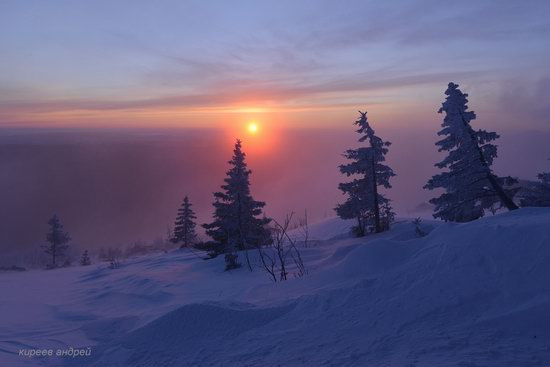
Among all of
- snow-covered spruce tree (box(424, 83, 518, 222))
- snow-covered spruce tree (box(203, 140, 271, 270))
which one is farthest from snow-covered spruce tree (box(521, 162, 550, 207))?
snow-covered spruce tree (box(203, 140, 271, 270))

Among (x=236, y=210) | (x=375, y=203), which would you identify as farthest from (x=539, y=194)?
(x=236, y=210)

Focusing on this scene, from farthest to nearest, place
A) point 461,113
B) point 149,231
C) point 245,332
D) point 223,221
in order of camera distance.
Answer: point 149,231 → point 223,221 → point 461,113 → point 245,332

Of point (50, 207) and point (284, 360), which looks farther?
point (50, 207)

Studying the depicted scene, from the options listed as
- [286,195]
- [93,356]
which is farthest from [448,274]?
[286,195]

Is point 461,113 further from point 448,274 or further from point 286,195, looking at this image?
point 286,195

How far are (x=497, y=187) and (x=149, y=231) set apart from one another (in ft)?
458

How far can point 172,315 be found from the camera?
22.3ft

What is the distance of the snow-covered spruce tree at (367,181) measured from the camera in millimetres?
24781

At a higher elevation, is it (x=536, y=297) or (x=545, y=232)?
(x=545, y=232)

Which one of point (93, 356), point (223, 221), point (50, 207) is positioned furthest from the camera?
point (50, 207)

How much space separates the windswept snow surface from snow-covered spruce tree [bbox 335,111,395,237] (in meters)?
15.5

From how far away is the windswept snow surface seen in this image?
4.57 m

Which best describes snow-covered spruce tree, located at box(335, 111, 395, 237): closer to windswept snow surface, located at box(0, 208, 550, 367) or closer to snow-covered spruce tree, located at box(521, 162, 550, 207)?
snow-covered spruce tree, located at box(521, 162, 550, 207)

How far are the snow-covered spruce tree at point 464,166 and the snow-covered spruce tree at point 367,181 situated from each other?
6.08 m
